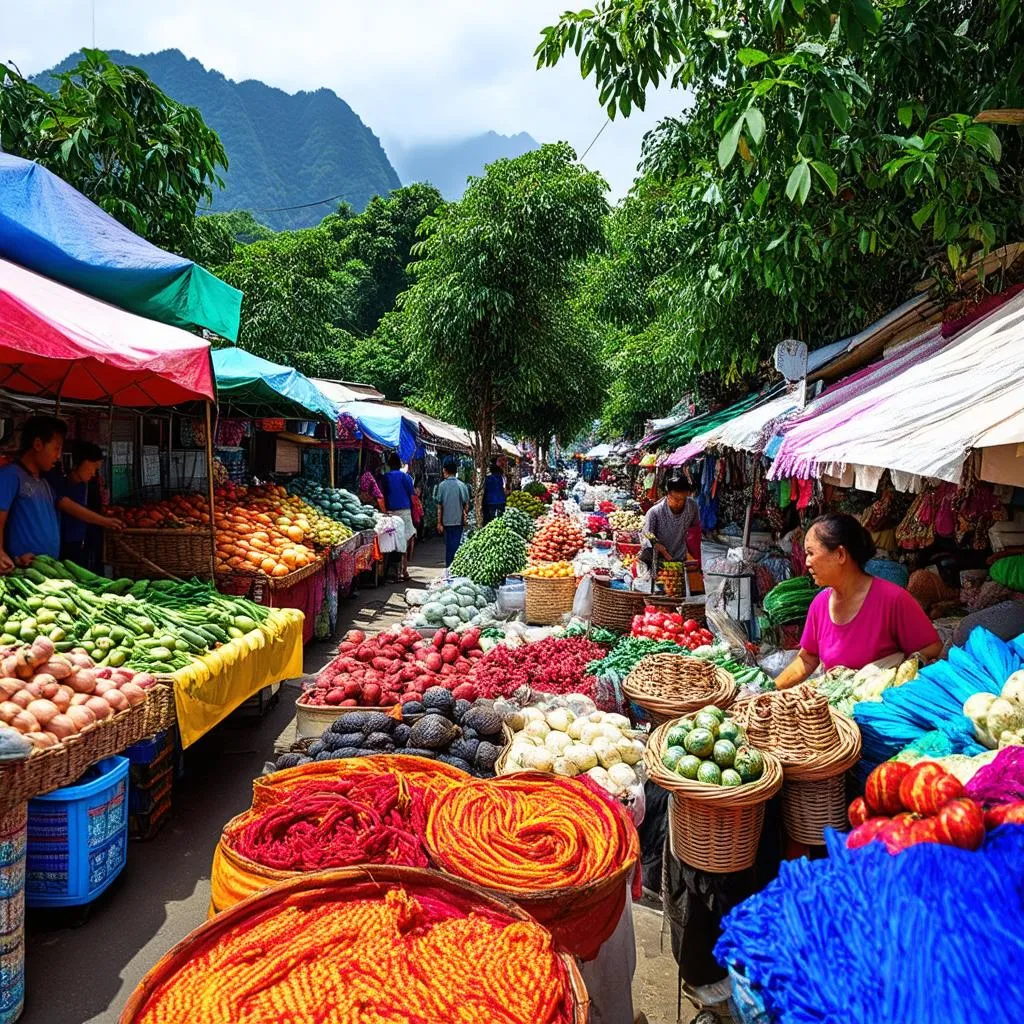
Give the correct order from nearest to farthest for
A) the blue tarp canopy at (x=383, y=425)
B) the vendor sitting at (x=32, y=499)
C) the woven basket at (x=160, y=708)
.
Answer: the woven basket at (x=160, y=708), the vendor sitting at (x=32, y=499), the blue tarp canopy at (x=383, y=425)

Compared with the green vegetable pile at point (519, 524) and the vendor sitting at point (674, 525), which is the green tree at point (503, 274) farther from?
the vendor sitting at point (674, 525)

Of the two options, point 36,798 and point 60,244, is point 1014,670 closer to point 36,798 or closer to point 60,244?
point 36,798

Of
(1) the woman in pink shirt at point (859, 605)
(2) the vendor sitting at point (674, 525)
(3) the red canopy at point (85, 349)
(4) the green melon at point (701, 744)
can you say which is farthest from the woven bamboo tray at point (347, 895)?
(2) the vendor sitting at point (674, 525)

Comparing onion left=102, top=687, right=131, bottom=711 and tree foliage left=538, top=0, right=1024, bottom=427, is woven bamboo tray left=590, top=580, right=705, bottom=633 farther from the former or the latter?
onion left=102, top=687, right=131, bottom=711

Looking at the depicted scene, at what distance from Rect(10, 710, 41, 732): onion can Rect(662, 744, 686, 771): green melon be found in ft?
8.81

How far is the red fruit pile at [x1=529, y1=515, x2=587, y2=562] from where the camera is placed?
9820mm

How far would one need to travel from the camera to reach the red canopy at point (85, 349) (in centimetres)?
359

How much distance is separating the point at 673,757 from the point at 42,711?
108 inches

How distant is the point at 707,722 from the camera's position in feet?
9.10

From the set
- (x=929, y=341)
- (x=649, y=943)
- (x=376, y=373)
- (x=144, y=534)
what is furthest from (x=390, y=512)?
(x=376, y=373)

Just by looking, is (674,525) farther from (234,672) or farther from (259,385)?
(259,385)

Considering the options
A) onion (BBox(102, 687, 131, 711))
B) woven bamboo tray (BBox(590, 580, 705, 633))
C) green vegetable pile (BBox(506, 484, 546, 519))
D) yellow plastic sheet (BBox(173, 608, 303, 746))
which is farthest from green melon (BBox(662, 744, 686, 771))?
green vegetable pile (BBox(506, 484, 546, 519))

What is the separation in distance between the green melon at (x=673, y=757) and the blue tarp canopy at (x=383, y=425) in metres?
10.0

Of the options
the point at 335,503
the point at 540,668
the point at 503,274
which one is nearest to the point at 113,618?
the point at 540,668
